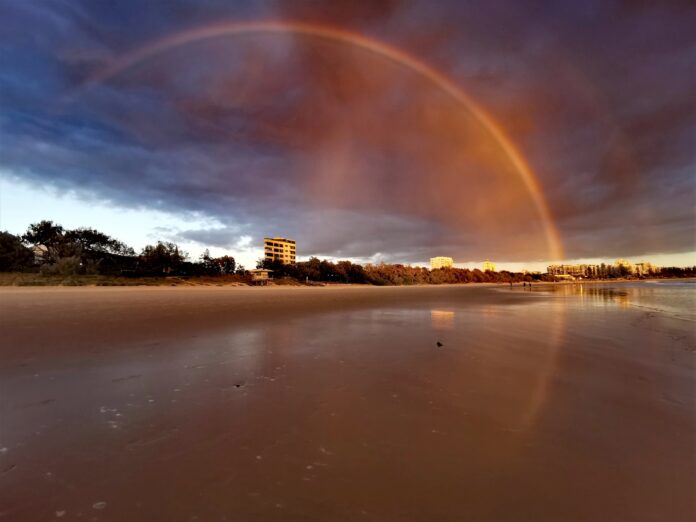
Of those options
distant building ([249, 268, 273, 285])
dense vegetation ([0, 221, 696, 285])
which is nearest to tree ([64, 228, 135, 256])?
dense vegetation ([0, 221, 696, 285])

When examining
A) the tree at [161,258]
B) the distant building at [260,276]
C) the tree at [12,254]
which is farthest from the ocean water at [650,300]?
the tree at [12,254]

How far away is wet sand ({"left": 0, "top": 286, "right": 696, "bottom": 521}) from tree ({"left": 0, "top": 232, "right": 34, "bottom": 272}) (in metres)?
42.9

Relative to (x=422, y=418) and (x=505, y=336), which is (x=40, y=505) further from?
(x=505, y=336)

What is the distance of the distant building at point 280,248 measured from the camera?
159750 mm

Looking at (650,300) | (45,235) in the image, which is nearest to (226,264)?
(45,235)

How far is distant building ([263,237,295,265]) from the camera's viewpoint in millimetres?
159750

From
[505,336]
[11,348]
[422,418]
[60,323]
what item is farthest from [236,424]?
[60,323]

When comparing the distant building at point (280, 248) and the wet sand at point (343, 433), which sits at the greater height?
the distant building at point (280, 248)

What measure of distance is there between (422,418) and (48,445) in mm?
4094

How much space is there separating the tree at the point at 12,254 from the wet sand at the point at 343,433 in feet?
141

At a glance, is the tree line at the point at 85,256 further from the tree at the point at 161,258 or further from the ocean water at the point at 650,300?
the ocean water at the point at 650,300

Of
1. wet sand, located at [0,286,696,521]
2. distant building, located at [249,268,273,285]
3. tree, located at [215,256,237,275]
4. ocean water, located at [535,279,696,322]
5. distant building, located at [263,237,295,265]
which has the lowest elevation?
wet sand, located at [0,286,696,521]

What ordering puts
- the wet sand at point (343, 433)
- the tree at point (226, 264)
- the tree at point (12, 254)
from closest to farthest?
the wet sand at point (343, 433), the tree at point (12, 254), the tree at point (226, 264)

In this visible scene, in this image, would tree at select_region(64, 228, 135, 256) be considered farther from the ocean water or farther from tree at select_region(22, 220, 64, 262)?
the ocean water
